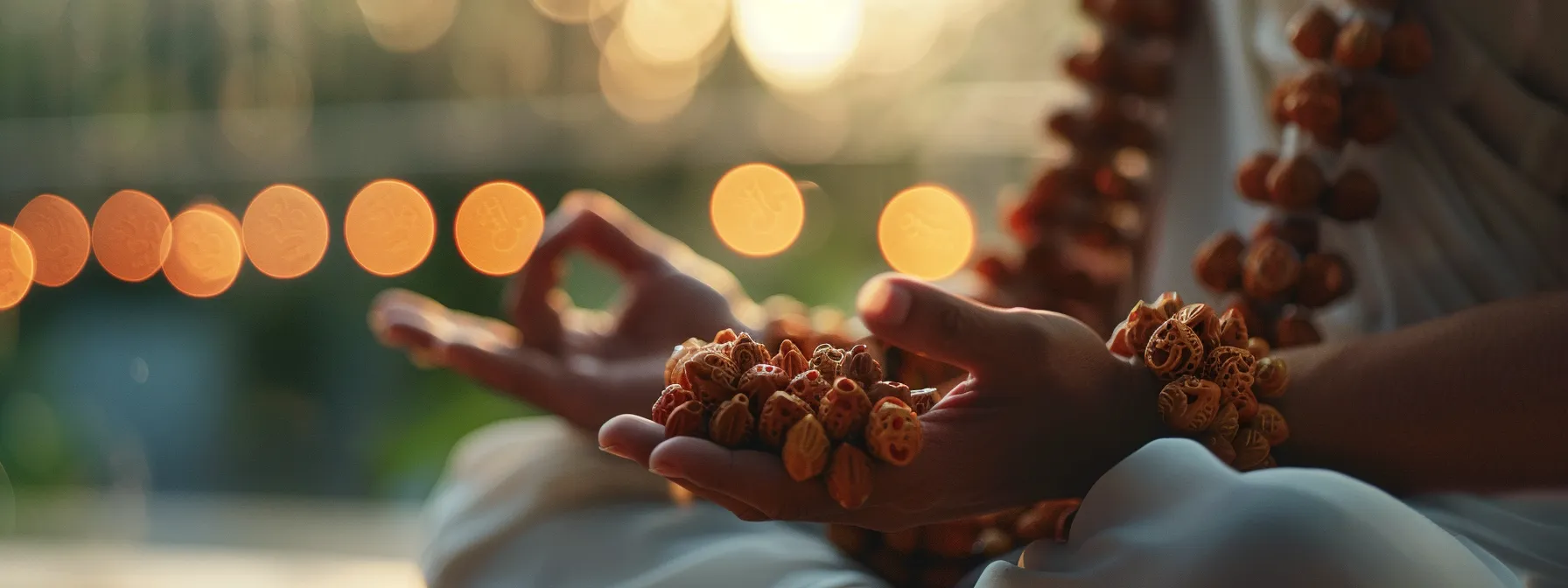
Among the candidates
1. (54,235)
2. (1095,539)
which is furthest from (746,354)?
(54,235)

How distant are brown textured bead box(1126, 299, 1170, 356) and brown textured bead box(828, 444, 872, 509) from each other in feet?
0.45

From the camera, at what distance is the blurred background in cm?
144

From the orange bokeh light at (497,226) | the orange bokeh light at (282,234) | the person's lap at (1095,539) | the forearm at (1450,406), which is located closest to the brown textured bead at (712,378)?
the person's lap at (1095,539)

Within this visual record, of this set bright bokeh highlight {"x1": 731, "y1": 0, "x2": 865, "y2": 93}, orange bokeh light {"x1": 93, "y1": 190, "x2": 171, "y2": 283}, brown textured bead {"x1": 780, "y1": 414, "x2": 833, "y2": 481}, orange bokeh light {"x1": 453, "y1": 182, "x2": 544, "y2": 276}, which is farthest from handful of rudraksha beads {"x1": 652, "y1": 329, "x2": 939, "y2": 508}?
orange bokeh light {"x1": 93, "y1": 190, "x2": 171, "y2": 283}

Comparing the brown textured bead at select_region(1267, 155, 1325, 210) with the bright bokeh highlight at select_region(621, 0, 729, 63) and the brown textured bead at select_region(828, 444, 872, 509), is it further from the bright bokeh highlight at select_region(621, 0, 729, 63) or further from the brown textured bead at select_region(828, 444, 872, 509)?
the bright bokeh highlight at select_region(621, 0, 729, 63)

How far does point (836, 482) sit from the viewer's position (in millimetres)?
340

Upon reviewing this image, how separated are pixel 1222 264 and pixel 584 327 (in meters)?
0.41

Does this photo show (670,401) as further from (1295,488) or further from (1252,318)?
(1252,318)

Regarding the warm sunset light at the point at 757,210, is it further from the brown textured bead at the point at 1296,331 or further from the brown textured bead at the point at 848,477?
the brown textured bead at the point at 848,477

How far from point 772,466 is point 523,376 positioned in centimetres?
36

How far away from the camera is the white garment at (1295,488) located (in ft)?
1.13

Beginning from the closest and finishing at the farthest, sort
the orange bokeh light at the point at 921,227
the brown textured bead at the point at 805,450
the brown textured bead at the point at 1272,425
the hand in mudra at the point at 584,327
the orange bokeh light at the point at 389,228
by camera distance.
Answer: the brown textured bead at the point at 805,450, the brown textured bead at the point at 1272,425, the hand in mudra at the point at 584,327, the orange bokeh light at the point at 921,227, the orange bokeh light at the point at 389,228

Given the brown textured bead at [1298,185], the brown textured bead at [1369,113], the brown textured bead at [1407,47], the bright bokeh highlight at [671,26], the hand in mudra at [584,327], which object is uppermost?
the bright bokeh highlight at [671,26]

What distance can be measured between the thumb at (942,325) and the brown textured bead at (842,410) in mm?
28
